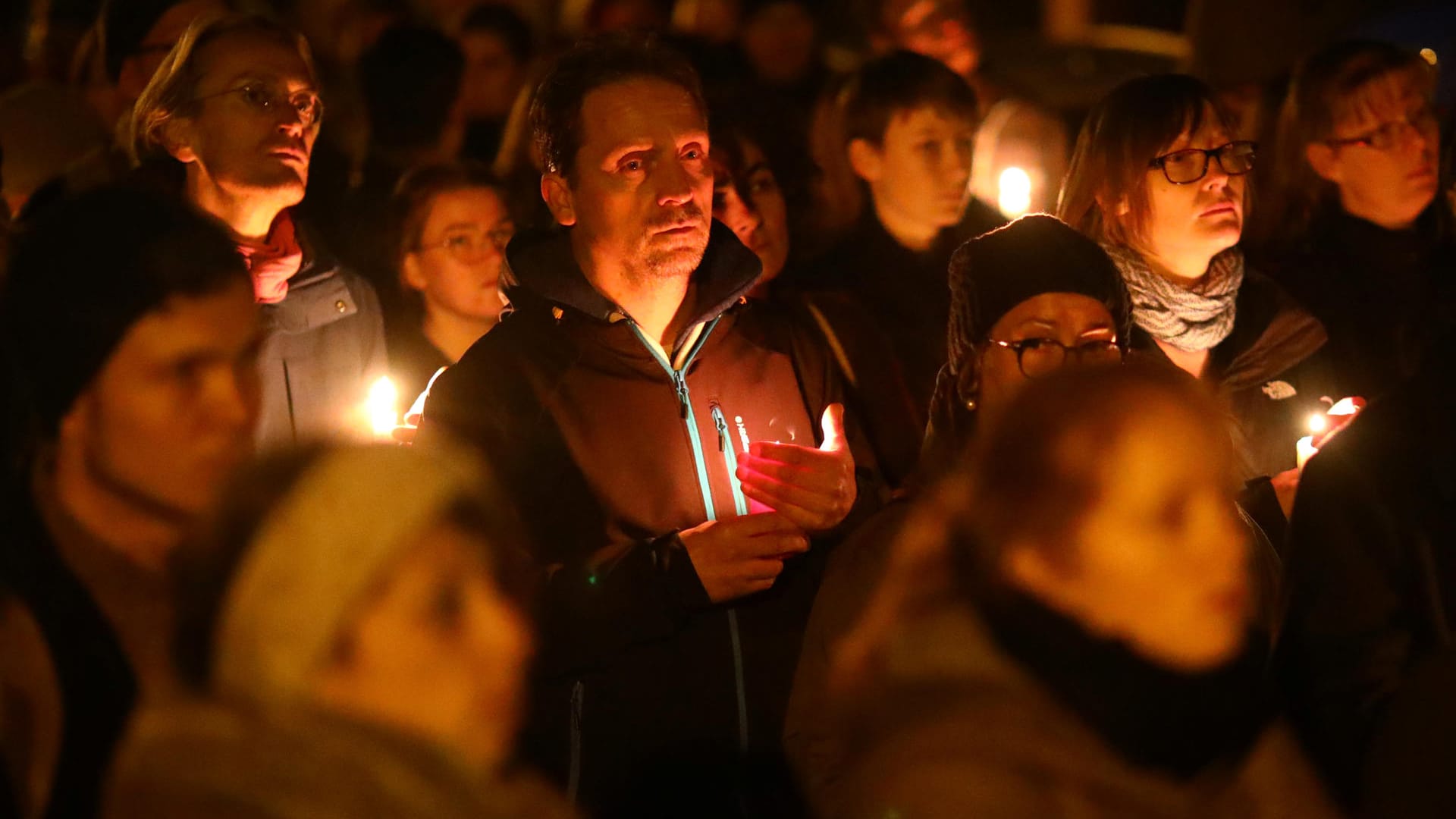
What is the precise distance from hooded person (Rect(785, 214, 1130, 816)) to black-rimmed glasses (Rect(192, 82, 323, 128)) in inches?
64.0

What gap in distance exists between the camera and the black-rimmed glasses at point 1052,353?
2904mm

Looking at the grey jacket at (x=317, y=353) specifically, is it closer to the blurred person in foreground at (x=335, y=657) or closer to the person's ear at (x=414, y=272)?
the person's ear at (x=414, y=272)

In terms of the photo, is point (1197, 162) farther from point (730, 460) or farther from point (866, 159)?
point (730, 460)

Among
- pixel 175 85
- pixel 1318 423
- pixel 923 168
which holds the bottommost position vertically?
pixel 1318 423

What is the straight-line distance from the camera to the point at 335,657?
1998 mm

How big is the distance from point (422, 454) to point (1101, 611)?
3.01 ft

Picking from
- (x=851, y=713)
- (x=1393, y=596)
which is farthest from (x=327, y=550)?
(x=1393, y=596)

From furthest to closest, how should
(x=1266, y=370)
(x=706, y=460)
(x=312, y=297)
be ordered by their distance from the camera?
1. (x=312, y=297)
2. (x=1266, y=370)
3. (x=706, y=460)

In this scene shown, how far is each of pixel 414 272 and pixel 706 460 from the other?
175 centimetres

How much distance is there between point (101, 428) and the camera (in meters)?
2.33

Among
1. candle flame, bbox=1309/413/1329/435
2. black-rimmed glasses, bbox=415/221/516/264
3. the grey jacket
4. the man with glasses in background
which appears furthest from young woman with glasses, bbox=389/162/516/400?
candle flame, bbox=1309/413/1329/435

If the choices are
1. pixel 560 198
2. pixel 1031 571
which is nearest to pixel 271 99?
pixel 560 198

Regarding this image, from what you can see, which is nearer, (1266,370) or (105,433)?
(105,433)

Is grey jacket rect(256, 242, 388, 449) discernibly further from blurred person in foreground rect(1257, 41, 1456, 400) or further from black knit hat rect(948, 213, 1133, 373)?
blurred person in foreground rect(1257, 41, 1456, 400)
